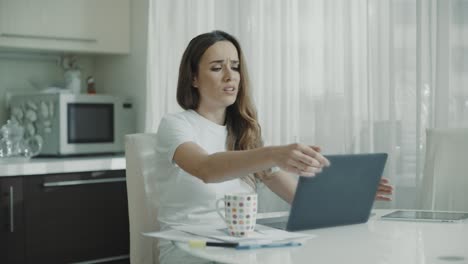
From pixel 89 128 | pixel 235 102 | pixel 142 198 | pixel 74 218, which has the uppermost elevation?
pixel 235 102

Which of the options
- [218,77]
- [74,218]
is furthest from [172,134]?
[74,218]

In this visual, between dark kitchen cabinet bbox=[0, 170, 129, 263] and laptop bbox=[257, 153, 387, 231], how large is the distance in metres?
1.88

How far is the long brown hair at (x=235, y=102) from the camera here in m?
2.25

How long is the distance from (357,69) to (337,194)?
1431 millimetres

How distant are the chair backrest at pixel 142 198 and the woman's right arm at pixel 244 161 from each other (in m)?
0.29

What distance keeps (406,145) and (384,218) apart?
97cm

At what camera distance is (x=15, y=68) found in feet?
13.5

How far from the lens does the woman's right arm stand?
1.61m

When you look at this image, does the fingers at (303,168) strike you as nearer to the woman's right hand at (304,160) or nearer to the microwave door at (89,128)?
the woman's right hand at (304,160)

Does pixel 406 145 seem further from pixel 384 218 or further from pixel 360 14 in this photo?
pixel 384 218

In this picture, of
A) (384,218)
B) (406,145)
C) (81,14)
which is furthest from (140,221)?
(81,14)

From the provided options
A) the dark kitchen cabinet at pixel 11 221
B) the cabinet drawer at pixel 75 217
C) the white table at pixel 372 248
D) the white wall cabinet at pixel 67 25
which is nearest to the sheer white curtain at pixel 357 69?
the white wall cabinet at pixel 67 25

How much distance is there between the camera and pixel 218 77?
2209 mm

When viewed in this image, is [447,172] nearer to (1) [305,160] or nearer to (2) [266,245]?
(1) [305,160]
